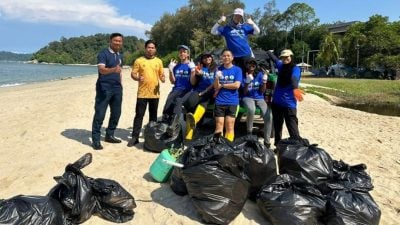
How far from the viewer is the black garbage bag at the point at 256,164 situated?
4.33m

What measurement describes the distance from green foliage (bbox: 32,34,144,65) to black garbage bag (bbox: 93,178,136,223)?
155974mm

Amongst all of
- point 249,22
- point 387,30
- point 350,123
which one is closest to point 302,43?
point 387,30

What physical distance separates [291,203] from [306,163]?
860 mm

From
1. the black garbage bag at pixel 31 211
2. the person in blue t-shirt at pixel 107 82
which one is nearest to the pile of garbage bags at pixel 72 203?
the black garbage bag at pixel 31 211

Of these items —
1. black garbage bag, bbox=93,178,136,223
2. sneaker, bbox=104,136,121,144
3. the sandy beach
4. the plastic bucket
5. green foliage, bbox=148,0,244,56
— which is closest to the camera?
black garbage bag, bbox=93,178,136,223

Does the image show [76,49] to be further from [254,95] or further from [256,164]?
[256,164]

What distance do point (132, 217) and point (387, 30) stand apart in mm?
44615

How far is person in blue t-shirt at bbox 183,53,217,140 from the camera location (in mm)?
6613

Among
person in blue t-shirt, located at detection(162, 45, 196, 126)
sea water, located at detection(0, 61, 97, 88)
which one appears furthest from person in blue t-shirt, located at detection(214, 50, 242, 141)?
sea water, located at detection(0, 61, 97, 88)

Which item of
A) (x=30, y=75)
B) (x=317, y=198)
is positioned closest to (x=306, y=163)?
(x=317, y=198)

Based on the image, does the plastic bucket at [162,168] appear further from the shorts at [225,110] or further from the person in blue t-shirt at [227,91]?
the shorts at [225,110]

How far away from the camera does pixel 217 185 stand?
13.2 feet

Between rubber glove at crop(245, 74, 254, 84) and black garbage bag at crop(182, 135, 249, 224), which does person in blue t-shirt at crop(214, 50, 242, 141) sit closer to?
rubber glove at crop(245, 74, 254, 84)

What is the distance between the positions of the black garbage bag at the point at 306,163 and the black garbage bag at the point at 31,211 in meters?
2.56
